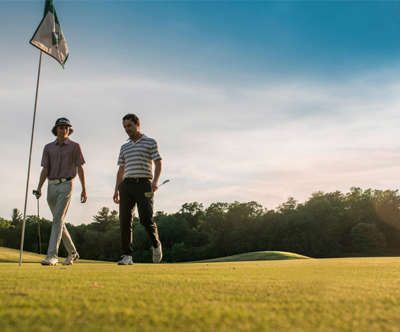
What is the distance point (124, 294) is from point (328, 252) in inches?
2487

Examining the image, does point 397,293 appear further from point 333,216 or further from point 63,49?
point 333,216

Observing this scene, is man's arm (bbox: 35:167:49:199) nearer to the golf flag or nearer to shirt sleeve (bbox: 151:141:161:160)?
shirt sleeve (bbox: 151:141:161:160)

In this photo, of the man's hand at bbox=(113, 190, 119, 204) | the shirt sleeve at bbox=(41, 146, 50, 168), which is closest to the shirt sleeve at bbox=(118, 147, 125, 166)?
the man's hand at bbox=(113, 190, 119, 204)

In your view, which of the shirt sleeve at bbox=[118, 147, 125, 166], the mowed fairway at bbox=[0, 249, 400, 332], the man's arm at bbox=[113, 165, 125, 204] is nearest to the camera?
the mowed fairway at bbox=[0, 249, 400, 332]

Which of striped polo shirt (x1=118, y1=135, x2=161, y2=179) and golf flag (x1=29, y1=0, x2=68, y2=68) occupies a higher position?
golf flag (x1=29, y1=0, x2=68, y2=68)

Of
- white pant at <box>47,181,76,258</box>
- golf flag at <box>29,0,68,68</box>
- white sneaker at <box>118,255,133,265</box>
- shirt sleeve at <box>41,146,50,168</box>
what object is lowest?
white sneaker at <box>118,255,133,265</box>

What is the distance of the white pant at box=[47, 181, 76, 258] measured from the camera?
621cm

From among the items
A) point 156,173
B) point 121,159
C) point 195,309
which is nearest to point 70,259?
point 121,159

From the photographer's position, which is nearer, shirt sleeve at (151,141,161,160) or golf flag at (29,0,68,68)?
shirt sleeve at (151,141,161,160)

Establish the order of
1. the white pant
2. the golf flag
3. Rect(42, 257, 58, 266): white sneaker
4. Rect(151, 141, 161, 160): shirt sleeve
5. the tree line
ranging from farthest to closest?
the tree line, the golf flag, Rect(151, 141, 161, 160): shirt sleeve, the white pant, Rect(42, 257, 58, 266): white sneaker

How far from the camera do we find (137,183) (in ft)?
21.0

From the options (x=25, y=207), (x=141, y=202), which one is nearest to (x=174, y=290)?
(x=141, y=202)

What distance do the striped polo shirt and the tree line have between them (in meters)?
56.8

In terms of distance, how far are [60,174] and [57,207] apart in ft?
1.95
